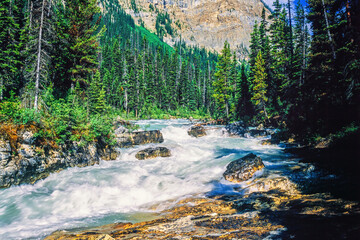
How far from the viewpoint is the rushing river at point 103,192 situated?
7.32 meters

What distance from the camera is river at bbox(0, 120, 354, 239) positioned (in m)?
7.33

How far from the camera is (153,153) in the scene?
16.5 m

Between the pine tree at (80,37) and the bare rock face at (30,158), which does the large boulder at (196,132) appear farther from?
the bare rock face at (30,158)

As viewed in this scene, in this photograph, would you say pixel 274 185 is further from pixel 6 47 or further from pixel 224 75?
pixel 224 75

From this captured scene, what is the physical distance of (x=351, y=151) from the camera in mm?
11289

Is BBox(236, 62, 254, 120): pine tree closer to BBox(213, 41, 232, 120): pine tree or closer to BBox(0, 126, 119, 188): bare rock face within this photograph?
BBox(213, 41, 232, 120): pine tree

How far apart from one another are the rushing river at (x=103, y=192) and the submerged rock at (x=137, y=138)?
405 cm

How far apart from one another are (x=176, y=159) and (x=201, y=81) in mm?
80836

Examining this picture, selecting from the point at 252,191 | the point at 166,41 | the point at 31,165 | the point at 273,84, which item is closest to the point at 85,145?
the point at 31,165

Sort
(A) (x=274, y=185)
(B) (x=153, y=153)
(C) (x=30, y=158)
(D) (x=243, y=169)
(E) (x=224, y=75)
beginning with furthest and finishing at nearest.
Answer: (E) (x=224, y=75), (B) (x=153, y=153), (D) (x=243, y=169), (C) (x=30, y=158), (A) (x=274, y=185)

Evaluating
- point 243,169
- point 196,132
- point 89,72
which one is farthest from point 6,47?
point 196,132

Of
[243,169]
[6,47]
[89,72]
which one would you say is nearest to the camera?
[243,169]

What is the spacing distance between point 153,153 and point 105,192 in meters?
6.74

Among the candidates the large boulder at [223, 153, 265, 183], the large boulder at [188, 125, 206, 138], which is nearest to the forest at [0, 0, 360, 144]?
the large boulder at [223, 153, 265, 183]
